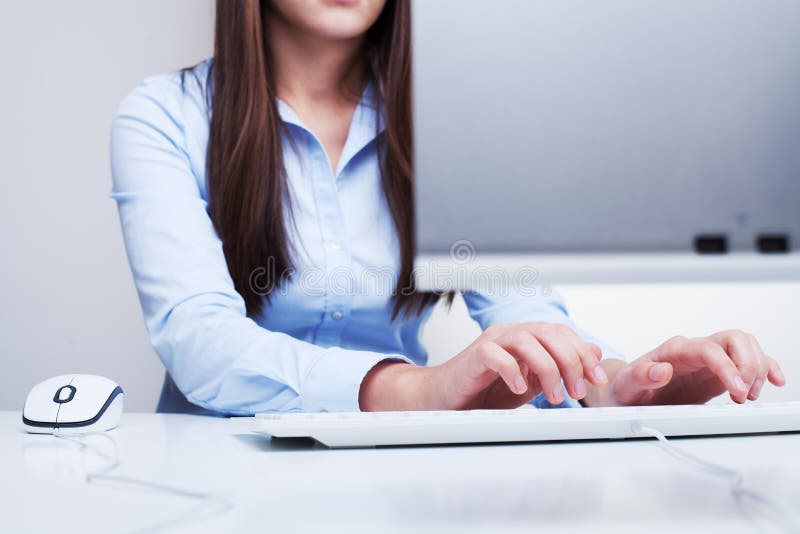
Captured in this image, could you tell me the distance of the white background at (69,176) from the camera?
181cm

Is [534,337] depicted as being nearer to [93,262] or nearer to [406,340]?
[406,340]

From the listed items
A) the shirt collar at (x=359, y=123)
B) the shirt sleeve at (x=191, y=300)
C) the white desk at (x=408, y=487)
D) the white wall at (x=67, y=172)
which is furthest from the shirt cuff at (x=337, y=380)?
the white wall at (x=67, y=172)

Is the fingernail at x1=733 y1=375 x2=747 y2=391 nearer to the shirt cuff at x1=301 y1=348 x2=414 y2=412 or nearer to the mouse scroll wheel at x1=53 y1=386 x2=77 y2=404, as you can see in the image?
the shirt cuff at x1=301 y1=348 x2=414 y2=412

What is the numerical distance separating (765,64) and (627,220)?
0.35ft

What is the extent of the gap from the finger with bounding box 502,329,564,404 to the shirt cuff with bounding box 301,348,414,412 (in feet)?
0.51

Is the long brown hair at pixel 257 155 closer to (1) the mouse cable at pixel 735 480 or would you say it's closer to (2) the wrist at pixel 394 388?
(2) the wrist at pixel 394 388

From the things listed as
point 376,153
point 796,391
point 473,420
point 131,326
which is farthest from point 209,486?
point 131,326

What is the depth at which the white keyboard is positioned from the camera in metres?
0.47

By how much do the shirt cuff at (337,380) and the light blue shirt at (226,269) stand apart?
1.2 inches

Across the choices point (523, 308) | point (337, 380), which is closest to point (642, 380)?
point (337, 380)

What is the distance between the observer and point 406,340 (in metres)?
1.13

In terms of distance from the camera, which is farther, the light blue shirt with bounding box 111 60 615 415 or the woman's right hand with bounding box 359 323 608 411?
the light blue shirt with bounding box 111 60 615 415

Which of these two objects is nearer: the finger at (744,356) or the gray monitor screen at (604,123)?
the gray monitor screen at (604,123)

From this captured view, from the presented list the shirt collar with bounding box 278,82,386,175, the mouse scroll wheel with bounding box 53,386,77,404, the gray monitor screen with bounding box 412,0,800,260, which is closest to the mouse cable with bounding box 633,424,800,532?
the gray monitor screen with bounding box 412,0,800,260
